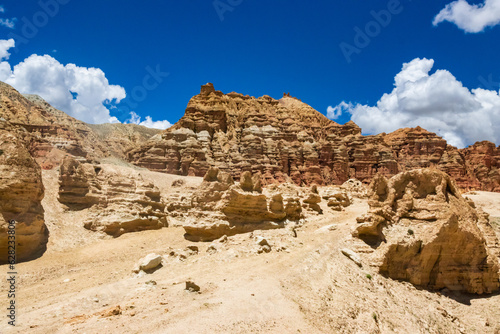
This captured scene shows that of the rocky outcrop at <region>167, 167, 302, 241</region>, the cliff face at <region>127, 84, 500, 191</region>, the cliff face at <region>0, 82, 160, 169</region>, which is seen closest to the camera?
the rocky outcrop at <region>167, 167, 302, 241</region>

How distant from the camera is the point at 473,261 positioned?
34.6ft

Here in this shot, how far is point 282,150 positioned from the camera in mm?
54156

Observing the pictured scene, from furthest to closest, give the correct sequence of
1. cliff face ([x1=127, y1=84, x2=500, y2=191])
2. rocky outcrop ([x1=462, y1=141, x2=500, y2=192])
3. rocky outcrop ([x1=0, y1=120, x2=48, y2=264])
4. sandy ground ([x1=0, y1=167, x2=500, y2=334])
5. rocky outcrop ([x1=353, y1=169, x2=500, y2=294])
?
rocky outcrop ([x1=462, y1=141, x2=500, y2=192]) < cliff face ([x1=127, y1=84, x2=500, y2=191]) < rocky outcrop ([x1=0, y1=120, x2=48, y2=264]) < rocky outcrop ([x1=353, y1=169, x2=500, y2=294]) < sandy ground ([x1=0, y1=167, x2=500, y2=334])

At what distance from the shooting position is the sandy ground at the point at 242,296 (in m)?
6.24

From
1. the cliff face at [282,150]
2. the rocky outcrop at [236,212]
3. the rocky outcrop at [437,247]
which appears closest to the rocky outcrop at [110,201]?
the rocky outcrop at [236,212]

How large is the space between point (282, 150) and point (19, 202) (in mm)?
44272

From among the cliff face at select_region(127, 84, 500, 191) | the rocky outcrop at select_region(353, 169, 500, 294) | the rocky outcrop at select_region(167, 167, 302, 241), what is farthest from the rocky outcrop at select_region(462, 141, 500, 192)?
the rocky outcrop at select_region(353, 169, 500, 294)

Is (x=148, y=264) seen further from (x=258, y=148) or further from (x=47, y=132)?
(x=258, y=148)

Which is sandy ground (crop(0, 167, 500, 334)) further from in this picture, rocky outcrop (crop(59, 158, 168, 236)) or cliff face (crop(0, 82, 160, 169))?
cliff face (crop(0, 82, 160, 169))

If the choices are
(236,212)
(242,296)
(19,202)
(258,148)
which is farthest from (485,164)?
(19,202)

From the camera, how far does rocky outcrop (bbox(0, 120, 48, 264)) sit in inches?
498

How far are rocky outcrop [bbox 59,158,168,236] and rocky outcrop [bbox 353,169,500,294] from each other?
1330cm

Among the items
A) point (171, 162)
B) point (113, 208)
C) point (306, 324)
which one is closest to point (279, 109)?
point (171, 162)

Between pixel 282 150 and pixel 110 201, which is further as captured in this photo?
pixel 282 150
